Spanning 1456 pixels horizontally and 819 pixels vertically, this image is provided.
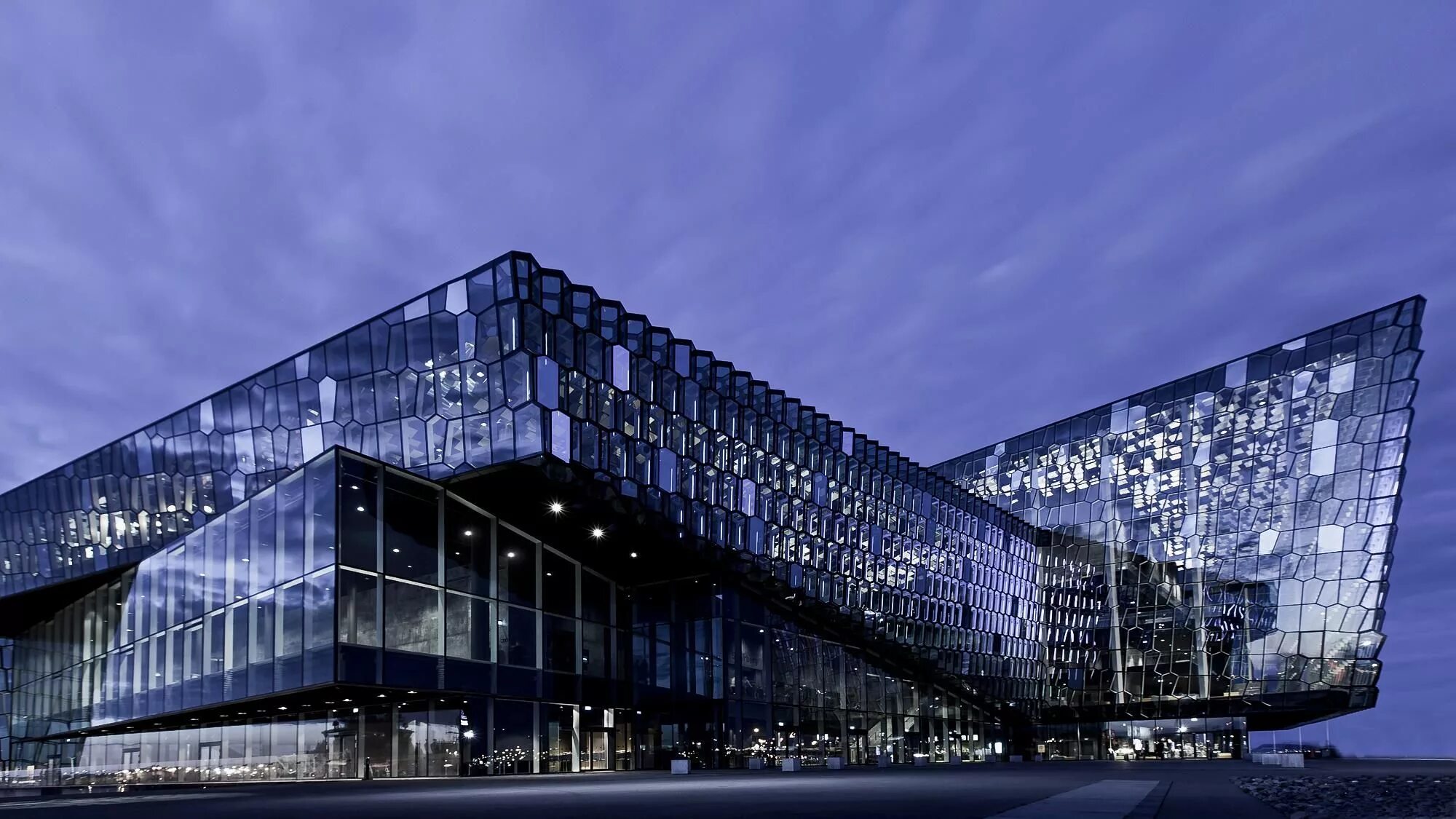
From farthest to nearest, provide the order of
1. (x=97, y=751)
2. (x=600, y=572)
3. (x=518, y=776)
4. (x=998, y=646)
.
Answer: (x=998, y=646), (x=97, y=751), (x=600, y=572), (x=518, y=776)

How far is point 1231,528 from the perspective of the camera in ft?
209

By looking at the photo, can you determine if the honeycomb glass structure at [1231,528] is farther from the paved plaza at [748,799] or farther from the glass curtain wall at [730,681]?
the paved plaza at [748,799]

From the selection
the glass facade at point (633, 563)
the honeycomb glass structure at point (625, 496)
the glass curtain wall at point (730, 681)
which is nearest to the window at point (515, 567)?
the glass facade at point (633, 563)

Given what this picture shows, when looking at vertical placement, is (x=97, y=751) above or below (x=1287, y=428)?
below

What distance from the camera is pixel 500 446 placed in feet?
112

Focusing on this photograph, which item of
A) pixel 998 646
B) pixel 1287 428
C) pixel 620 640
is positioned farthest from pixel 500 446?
pixel 1287 428

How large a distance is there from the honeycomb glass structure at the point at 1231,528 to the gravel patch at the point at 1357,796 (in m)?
33.7

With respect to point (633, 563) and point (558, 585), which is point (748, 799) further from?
point (633, 563)

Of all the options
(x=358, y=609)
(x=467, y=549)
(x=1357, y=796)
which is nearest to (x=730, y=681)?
(x=467, y=549)

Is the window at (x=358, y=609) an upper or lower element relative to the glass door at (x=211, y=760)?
upper

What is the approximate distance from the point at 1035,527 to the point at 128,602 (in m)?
53.2

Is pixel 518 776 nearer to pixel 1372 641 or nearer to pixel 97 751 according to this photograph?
pixel 97 751

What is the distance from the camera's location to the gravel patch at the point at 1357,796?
16.1m

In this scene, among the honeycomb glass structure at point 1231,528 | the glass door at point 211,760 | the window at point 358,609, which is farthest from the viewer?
the honeycomb glass structure at point 1231,528
